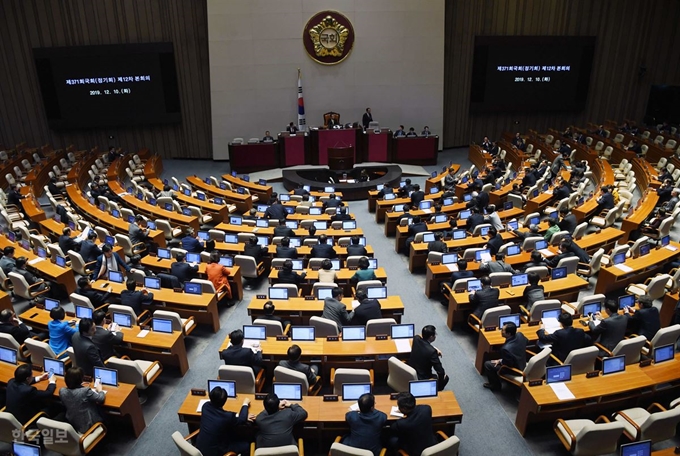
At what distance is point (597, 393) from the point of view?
5547 mm

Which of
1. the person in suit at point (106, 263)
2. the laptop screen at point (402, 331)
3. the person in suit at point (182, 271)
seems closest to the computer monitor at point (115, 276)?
the person in suit at point (106, 263)

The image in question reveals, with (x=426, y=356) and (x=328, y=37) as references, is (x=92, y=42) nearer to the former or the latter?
(x=328, y=37)

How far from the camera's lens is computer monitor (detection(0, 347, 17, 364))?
638 cm

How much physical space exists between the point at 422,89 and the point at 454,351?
14.8 meters

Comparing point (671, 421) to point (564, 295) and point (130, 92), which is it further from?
point (130, 92)

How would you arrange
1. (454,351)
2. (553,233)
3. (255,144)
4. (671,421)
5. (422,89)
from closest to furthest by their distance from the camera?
(671,421) < (454,351) < (553,233) < (255,144) < (422,89)

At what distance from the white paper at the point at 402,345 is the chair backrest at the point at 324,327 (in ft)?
2.79

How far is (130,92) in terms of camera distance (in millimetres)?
19422

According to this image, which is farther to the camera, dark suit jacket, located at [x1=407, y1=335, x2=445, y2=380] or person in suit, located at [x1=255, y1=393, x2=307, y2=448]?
dark suit jacket, located at [x1=407, y1=335, x2=445, y2=380]

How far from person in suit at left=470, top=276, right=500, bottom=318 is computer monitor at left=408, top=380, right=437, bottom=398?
2.27 metres

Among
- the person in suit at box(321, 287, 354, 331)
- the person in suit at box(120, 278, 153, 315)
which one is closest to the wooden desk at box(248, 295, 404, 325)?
the person in suit at box(321, 287, 354, 331)

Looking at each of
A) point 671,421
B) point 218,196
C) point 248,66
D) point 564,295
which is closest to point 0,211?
point 218,196

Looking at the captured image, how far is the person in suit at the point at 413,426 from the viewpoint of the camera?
4941mm

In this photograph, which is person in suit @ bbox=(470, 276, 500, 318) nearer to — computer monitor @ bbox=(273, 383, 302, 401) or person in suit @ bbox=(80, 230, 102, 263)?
computer monitor @ bbox=(273, 383, 302, 401)
